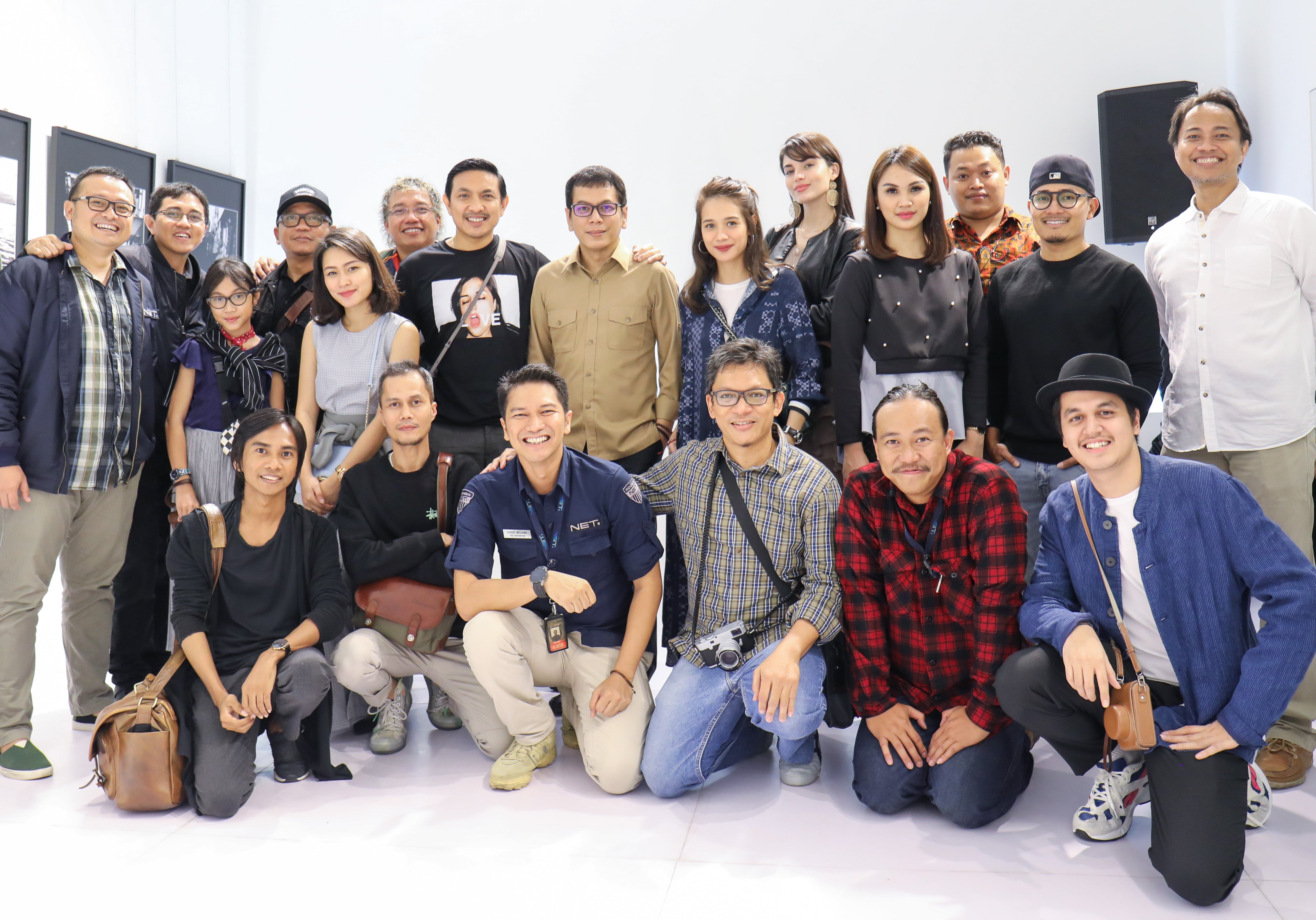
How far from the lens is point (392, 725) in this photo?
2973mm

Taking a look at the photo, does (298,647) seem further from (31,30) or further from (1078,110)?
(1078,110)

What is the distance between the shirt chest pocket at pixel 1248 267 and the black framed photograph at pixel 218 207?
5186 millimetres

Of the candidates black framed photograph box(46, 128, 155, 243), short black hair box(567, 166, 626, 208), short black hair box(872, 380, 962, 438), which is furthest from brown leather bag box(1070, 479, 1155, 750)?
black framed photograph box(46, 128, 155, 243)

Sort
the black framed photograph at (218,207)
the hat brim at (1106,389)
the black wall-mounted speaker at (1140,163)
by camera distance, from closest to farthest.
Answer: the hat brim at (1106,389) → the black wall-mounted speaker at (1140,163) → the black framed photograph at (218,207)

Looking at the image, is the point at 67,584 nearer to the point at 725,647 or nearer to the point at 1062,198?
the point at 725,647

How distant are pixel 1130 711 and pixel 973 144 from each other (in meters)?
1.96

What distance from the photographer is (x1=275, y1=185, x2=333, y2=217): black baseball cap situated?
143 inches

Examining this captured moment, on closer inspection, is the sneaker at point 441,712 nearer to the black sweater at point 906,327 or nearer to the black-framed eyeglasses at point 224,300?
the black-framed eyeglasses at point 224,300

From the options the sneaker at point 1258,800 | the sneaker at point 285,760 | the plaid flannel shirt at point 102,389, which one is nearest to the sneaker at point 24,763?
the sneaker at point 285,760

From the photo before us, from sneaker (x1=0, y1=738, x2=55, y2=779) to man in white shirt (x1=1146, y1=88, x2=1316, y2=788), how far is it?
10.9ft

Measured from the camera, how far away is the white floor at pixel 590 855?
2.01 m

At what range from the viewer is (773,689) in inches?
98.5

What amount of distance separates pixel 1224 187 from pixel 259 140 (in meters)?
5.60

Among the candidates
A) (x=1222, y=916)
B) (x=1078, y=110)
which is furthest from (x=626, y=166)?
(x=1222, y=916)
